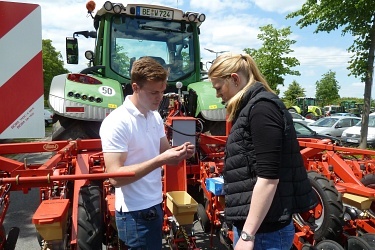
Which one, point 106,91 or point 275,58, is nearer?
point 106,91

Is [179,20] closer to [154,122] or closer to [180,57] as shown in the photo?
[180,57]

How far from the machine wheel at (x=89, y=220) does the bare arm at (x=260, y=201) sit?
1.48 meters

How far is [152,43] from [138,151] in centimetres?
395

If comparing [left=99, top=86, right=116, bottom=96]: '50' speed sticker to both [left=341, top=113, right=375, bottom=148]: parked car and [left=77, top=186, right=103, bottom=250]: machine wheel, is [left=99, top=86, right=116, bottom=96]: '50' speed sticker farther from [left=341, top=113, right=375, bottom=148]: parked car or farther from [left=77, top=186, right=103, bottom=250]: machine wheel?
[left=341, top=113, right=375, bottom=148]: parked car

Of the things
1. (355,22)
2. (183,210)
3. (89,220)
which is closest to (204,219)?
(183,210)

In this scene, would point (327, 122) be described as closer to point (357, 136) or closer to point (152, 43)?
point (357, 136)

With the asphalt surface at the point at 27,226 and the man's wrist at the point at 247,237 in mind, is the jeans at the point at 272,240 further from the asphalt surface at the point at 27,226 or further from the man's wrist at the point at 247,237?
the asphalt surface at the point at 27,226

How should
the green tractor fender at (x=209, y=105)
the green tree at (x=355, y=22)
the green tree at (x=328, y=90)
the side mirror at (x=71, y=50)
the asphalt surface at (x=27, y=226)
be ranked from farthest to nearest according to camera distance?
1. the green tree at (x=328, y=90)
2. the green tree at (x=355, y=22)
3. the side mirror at (x=71, y=50)
4. the green tractor fender at (x=209, y=105)
5. the asphalt surface at (x=27, y=226)

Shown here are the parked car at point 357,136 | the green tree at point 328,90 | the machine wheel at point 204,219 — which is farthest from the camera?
the green tree at point 328,90

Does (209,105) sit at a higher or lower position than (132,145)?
higher

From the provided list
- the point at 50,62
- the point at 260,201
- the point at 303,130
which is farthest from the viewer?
the point at 50,62

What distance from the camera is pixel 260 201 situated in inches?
67.0

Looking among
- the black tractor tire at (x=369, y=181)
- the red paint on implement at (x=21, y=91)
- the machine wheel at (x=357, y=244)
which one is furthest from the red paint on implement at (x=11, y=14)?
the black tractor tire at (x=369, y=181)

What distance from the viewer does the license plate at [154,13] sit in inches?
213
